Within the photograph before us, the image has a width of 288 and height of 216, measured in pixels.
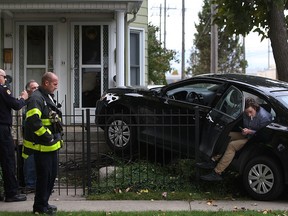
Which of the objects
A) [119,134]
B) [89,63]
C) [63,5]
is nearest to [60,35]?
[89,63]

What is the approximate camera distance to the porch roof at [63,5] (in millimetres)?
10406

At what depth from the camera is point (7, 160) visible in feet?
22.2

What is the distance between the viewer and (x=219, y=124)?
731 centimetres

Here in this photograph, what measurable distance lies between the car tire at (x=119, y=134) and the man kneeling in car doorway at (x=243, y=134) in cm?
154

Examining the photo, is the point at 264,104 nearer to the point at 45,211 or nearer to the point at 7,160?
the point at 45,211

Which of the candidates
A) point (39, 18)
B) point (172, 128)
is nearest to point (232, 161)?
point (172, 128)

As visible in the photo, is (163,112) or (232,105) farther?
(163,112)

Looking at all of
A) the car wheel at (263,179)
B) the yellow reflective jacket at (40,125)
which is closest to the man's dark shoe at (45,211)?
the yellow reflective jacket at (40,125)

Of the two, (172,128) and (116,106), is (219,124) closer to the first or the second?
(172,128)

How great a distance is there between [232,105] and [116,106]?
2.42 metres

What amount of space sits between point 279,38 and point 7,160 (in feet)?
20.8

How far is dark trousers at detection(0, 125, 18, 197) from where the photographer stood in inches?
264

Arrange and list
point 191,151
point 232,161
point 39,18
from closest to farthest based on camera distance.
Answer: point 232,161 < point 191,151 < point 39,18

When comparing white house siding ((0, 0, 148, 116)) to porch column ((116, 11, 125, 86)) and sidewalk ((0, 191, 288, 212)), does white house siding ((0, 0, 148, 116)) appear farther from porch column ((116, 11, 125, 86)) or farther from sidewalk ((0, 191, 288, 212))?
sidewalk ((0, 191, 288, 212))
